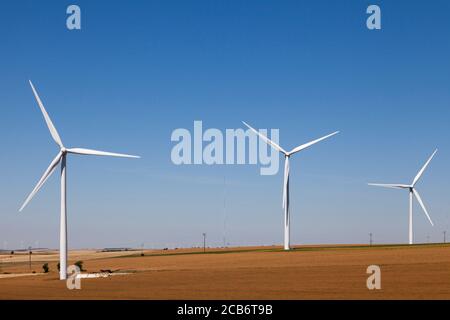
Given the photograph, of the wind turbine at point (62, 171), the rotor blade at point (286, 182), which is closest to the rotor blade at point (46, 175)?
the wind turbine at point (62, 171)

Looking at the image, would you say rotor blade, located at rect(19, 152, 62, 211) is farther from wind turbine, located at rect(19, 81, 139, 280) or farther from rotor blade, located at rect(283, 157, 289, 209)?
rotor blade, located at rect(283, 157, 289, 209)

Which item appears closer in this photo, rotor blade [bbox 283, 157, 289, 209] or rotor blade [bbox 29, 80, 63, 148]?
rotor blade [bbox 29, 80, 63, 148]

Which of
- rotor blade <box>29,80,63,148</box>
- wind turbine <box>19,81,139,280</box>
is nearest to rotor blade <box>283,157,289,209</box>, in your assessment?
wind turbine <box>19,81,139,280</box>

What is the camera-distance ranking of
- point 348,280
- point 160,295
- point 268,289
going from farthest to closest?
point 348,280, point 268,289, point 160,295

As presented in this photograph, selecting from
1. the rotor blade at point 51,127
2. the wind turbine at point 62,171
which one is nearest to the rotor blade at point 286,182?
the wind turbine at point 62,171

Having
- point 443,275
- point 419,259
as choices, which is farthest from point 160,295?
point 419,259

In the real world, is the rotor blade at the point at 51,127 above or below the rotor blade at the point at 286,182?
above

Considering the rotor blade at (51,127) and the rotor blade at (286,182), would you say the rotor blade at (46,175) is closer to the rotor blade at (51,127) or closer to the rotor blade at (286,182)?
the rotor blade at (51,127)

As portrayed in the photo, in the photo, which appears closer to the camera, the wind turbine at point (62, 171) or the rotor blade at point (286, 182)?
the wind turbine at point (62, 171)

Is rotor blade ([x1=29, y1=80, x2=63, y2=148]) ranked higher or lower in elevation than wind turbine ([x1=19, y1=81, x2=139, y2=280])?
higher

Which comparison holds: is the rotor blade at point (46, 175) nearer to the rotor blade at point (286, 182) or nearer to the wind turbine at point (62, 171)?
the wind turbine at point (62, 171)
